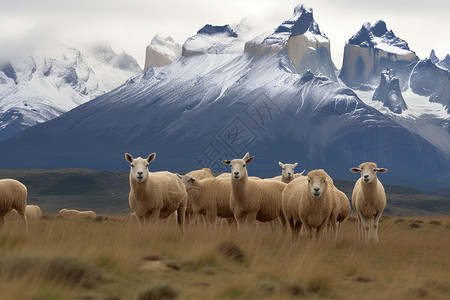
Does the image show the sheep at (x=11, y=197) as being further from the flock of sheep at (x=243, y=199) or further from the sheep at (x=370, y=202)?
the sheep at (x=370, y=202)

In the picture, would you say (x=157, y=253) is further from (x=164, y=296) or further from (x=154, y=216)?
(x=154, y=216)

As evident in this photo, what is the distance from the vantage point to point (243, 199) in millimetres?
24688

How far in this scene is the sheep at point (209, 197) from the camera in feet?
88.6

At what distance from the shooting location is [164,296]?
12.2 m

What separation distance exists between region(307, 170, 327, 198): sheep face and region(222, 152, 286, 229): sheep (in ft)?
10.3

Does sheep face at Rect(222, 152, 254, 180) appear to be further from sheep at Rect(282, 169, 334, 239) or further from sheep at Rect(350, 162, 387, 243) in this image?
sheep at Rect(350, 162, 387, 243)

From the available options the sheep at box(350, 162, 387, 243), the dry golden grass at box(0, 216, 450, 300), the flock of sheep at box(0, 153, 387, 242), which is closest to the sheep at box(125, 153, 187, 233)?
the flock of sheep at box(0, 153, 387, 242)

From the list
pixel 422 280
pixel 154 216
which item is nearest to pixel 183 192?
pixel 154 216

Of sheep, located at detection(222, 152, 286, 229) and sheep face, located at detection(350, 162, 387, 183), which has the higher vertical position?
sheep face, located at detection(350, 162, 387, 183)

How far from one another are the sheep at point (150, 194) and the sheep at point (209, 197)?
1.62 m

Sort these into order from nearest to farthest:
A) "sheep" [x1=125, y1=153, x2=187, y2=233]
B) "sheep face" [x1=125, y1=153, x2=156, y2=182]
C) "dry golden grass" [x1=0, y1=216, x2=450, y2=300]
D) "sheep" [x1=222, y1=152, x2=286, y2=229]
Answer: "dry golden grass" [x1=0, y1=216, x2=450, y2=300], "sheep face" [x1=125, y1=153, x2=156, y2=182], "sheep" [x1=125, y1=153, x2=187, y2=233], "sheep" [x1=222, y1=152, x2=286, y2=229]

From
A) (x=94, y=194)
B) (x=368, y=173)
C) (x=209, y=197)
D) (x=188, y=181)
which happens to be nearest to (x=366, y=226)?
(x=368, y=173)

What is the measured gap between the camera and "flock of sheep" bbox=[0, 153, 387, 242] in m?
22.0

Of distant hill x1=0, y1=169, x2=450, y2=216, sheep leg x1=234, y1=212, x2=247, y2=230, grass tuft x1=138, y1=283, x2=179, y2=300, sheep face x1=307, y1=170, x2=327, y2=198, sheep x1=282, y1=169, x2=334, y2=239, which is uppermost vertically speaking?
sheep face x1=307, y1=170, x2=327, y2=198
